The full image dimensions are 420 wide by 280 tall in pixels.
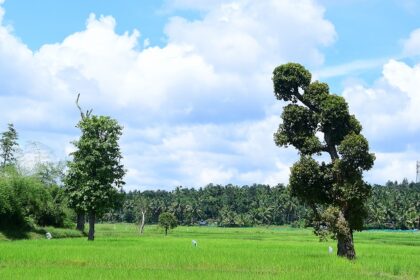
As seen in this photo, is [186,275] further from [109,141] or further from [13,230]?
[13,230]

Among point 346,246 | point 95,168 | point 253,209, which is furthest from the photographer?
point 253,209

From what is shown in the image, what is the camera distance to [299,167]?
3166 centimetres

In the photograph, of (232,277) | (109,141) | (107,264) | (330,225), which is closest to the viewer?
(232,277)

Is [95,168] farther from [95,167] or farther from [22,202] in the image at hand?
[22,202]

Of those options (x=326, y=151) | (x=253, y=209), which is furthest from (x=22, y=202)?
(x=253, y=209)

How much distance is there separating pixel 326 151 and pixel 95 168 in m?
23.0

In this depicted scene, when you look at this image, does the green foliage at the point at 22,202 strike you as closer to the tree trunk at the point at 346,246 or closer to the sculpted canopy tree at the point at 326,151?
the sculpted canopy tree at the point at 326,151

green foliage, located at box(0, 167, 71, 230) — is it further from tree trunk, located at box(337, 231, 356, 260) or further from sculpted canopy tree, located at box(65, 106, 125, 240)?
tree trunk, located at box(337, 231, 356, 260)

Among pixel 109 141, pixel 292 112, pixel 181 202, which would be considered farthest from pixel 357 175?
pixel 181 202

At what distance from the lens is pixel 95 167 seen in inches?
1860

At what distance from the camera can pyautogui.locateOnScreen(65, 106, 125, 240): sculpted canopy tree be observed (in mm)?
46469

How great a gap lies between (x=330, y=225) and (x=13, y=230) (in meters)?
30.1

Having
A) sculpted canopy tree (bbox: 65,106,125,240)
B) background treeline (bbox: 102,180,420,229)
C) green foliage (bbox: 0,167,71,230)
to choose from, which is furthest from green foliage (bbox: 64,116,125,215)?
background treeline (bbox: 102,180,420,229)

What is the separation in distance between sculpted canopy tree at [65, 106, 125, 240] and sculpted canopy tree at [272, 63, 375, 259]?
19138mm
